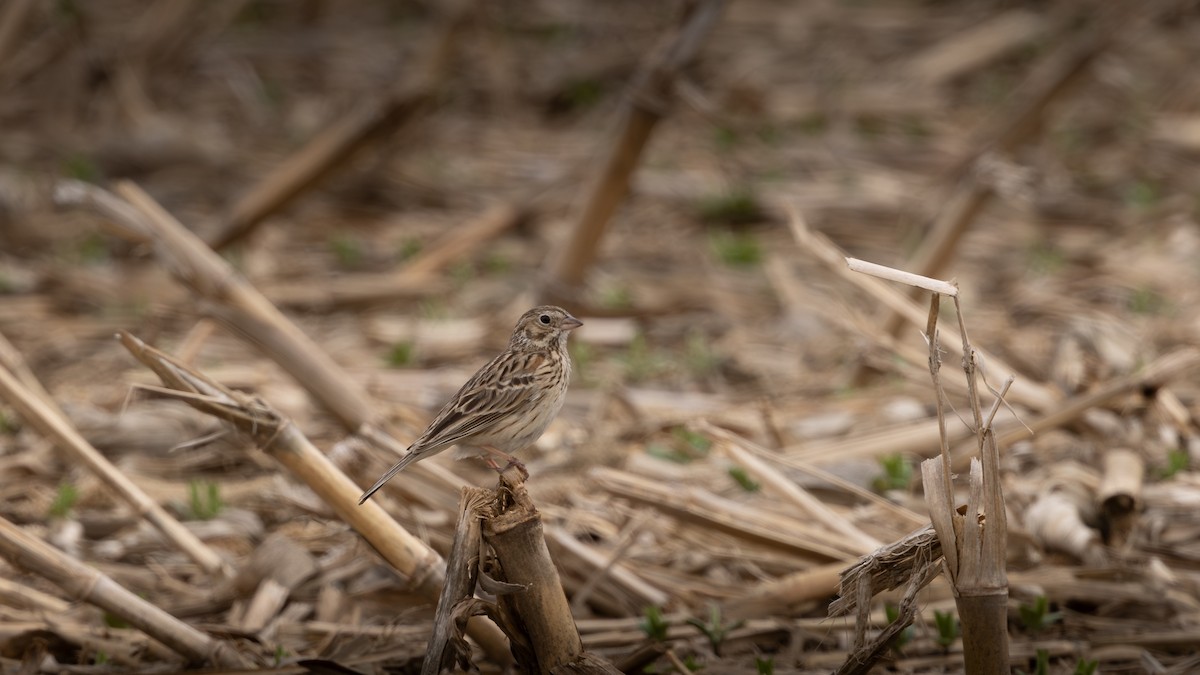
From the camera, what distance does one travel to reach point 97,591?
13.4 ft

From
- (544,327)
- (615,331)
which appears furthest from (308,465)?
(615,331)

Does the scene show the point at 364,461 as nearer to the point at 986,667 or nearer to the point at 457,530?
the point at 457,530

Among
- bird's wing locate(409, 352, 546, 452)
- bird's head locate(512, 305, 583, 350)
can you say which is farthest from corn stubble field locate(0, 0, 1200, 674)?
bird's head locate(512, 305, 583, 350)

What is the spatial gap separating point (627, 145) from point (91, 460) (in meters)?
3.28

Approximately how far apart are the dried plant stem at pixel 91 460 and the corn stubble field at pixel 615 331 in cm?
2

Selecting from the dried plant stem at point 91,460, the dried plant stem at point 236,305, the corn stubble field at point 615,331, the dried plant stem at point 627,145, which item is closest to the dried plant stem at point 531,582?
the corn stubble field at point 615,331

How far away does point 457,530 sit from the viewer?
143 inches

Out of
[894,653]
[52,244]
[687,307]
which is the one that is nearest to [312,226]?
[52,244]

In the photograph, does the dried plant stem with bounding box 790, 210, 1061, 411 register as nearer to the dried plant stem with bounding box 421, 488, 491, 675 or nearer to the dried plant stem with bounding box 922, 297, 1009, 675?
the dried plant stem with bounding box 922, 297, 1009, 675

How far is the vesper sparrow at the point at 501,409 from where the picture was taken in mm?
4227

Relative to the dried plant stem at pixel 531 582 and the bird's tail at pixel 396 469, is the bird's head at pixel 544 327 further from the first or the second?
the dried plant stem at pixel 531 582

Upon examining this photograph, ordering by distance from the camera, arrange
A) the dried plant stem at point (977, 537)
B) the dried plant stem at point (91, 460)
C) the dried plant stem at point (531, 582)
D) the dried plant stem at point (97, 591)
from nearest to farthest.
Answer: the dried plant stem at point (977, 537), the dried plant stem at point (531, 582), the dried plant stem at point (97, 591), the dried plant stem at point (91, 460)

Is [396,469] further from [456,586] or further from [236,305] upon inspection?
[236,305]

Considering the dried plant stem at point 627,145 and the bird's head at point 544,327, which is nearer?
the bird's head at point 544,327
